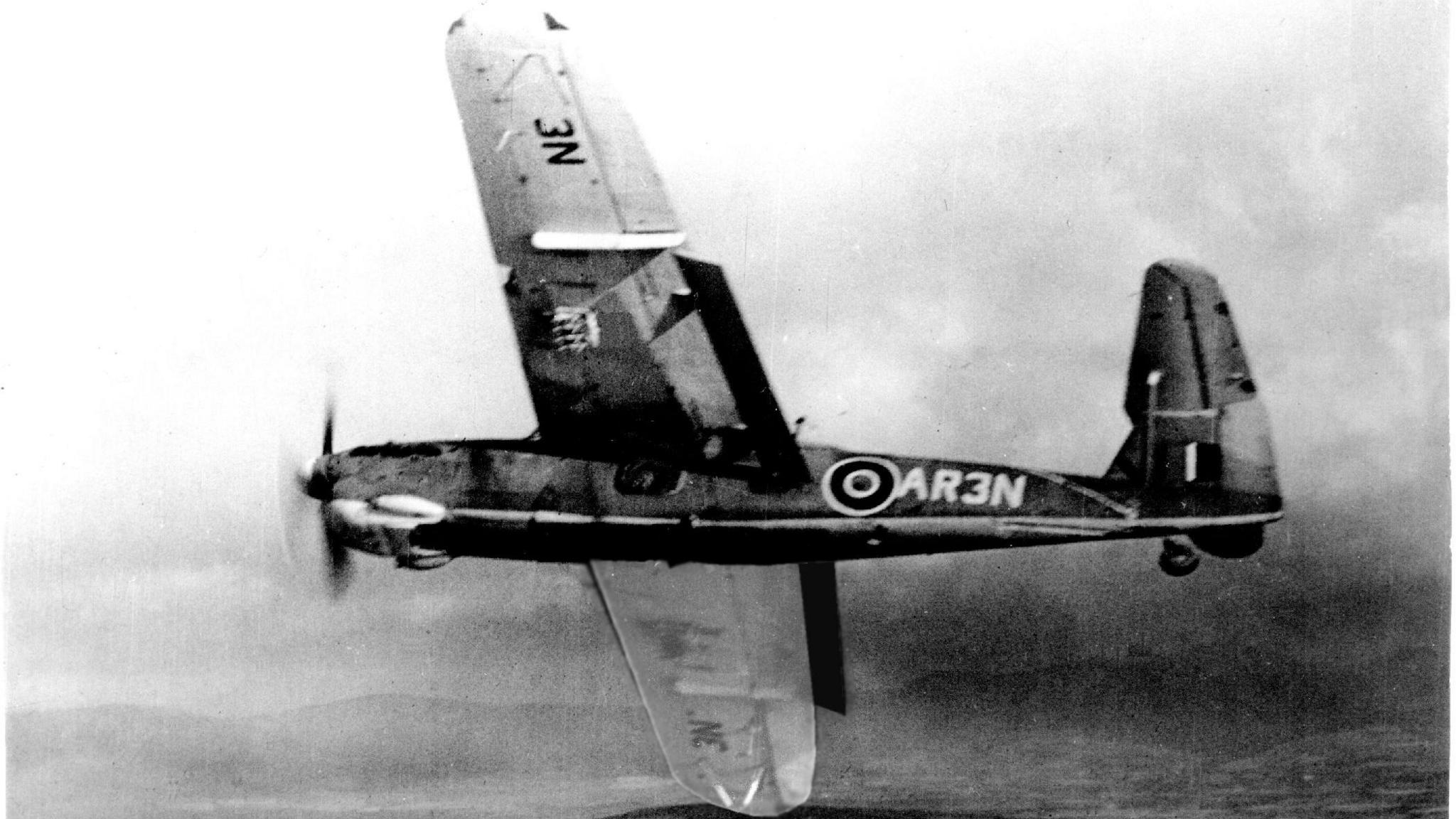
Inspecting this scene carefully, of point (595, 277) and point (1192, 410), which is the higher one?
point (595, 277)

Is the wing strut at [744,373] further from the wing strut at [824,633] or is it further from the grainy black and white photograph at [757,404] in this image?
the wing strut at [824,633]

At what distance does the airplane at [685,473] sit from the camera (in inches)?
176

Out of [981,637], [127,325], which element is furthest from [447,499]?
[981,637]

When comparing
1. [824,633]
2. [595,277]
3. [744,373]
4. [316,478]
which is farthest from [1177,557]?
[316,478]

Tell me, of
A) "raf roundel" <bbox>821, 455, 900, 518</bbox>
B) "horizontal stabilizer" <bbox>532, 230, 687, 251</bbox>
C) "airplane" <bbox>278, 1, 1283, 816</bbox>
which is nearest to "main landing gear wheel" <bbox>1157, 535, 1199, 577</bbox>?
"airplane" <bbox>278, 1, 1283, 816</bbox>

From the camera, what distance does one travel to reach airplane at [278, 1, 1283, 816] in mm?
4473

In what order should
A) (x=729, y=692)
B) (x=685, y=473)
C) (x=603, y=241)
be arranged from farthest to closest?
(x=729, y=692) < (x=685, y=473) < (x=603, y=241)

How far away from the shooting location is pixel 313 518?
469 cm

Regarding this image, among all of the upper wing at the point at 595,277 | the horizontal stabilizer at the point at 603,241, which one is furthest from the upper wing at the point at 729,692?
the horizontal stabilizer at the point at 603,241

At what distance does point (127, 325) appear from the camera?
189 inches

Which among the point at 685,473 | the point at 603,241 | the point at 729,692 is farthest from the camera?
the point at 729,692

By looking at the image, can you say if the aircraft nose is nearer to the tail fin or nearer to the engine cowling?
the engine cowling

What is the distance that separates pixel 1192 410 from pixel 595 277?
185 cm

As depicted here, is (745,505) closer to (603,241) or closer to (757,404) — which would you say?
(757,404)
